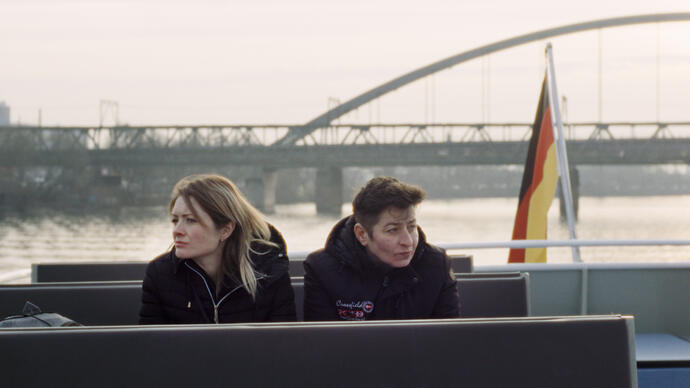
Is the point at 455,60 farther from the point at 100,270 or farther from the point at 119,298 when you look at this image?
the point at 119,298

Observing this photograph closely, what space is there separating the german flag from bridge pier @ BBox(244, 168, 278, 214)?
45368 mm

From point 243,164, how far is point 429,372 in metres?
52.2

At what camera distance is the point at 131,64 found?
2827 inches

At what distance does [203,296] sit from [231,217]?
0.98 feet

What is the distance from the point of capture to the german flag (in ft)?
22.1

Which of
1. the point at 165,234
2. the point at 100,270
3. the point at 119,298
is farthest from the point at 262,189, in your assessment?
the point at 119,298

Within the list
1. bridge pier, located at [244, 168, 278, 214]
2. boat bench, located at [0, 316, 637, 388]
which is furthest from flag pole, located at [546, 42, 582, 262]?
bridge pier, located at [244, 168, 278, 214]

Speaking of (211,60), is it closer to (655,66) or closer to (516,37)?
(516,37)

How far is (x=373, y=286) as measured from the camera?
9.23 feet

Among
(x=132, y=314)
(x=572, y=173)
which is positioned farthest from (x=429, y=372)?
(x=572, y=173)

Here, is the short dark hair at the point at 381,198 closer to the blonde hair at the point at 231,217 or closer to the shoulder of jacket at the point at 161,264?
the blonde hair at the point at 231,217

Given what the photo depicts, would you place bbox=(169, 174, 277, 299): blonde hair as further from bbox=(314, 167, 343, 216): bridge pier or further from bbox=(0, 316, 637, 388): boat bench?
bbox=(314, 167, 343, 216): bridge pier

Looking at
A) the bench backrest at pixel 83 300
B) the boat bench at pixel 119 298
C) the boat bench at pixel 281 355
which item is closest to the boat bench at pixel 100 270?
the boat bench at pixel 119 298

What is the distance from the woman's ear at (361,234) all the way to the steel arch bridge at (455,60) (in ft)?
130
